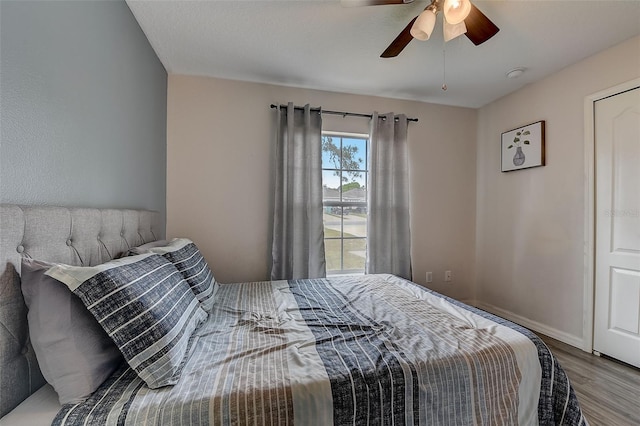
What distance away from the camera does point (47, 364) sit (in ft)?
2.54

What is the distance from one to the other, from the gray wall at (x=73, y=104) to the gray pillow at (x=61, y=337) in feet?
0.99

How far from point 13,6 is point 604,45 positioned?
11.0 ft

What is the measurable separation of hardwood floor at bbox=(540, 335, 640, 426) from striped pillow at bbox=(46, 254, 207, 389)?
6.90 feet

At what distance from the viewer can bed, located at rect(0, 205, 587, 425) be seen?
→ 2.51 ft

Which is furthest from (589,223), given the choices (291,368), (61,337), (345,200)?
(61,337)

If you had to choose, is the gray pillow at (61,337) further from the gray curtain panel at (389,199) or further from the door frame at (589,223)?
the door frame at (589,223)

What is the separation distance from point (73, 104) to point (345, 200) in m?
2.22

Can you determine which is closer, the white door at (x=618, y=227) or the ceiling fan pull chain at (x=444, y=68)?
the white door at (x=618, y=227)

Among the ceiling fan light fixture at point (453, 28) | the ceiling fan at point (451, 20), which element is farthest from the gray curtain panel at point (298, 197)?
the ceiling fan light fixture at point (453, 28)

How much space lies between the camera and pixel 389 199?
2.79m

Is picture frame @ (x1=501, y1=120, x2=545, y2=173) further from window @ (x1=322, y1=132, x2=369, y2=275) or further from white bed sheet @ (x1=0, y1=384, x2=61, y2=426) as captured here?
white bed sheet @ (x1=0, y1=384, x2=61, y2=426)

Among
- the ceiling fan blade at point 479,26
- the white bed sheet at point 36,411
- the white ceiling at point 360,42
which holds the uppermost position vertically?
the white ceiling at point 360,42

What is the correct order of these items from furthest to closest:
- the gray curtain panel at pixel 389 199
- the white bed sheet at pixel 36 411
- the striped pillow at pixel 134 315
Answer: the gray curtain panel at pixel 389 199 < the striped pillow at pixel 134 315 < the white bed sheet at pixel 36 411

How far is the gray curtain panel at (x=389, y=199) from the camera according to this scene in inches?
109
